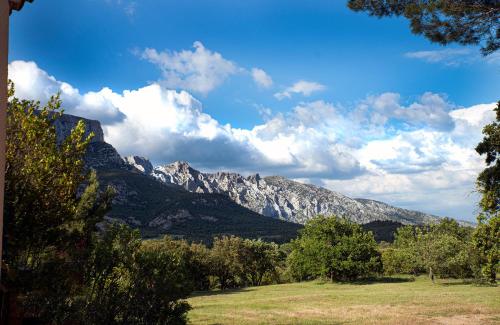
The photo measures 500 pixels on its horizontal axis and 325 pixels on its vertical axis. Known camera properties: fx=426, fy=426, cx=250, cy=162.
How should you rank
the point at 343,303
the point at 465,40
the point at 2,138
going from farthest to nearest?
the point at 343,303 < the point at 465,40 < the point at 2,138

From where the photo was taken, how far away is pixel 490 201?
22438 mm

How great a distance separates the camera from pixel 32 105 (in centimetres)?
1488

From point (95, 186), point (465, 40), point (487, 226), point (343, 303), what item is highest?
point (465, 40)

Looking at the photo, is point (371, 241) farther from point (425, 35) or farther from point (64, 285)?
point (64, 285)

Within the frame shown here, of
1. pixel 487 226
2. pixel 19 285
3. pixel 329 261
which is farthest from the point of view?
pixel 329 261

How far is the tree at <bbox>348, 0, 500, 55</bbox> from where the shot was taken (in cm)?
1639

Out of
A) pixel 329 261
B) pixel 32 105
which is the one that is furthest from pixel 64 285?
pixel 329 261

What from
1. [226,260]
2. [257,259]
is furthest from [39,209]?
[257,259]

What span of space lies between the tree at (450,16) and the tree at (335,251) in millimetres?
54727

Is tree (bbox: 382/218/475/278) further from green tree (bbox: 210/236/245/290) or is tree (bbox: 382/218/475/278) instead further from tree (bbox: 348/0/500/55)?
tree (bbox: 348/0/500/55)

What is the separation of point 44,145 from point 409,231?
84.0 m

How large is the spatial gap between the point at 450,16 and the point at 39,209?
17.0m

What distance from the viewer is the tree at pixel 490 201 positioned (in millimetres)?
22062

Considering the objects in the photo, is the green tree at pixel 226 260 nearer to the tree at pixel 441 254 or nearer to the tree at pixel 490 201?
the tree at pixel 441 254
